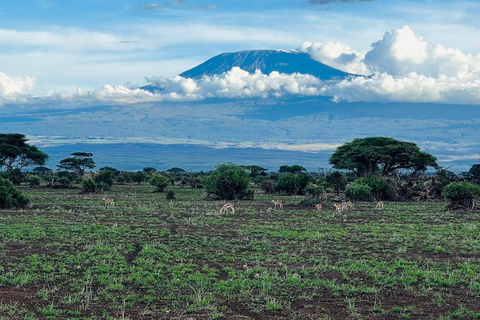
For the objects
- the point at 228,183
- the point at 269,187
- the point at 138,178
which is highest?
the point at 228,183

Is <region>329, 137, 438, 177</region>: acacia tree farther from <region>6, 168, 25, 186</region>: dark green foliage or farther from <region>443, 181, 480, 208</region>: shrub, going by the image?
<region>6, 168, 25, 186</region>: dark green foliage

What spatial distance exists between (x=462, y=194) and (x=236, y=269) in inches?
805

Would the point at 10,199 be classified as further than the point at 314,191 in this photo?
No

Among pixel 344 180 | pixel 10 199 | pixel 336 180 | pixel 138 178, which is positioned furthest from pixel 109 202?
pixel 138 178

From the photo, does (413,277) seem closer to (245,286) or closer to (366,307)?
(366,307)

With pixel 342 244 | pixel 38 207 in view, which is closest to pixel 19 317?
pixel 342 244

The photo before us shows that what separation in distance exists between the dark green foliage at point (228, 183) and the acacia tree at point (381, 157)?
11975 millimetres

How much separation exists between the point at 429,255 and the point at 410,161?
Answer: 1243 inches

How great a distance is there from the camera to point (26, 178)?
61531 mm

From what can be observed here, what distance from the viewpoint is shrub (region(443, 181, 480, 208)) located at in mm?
31094

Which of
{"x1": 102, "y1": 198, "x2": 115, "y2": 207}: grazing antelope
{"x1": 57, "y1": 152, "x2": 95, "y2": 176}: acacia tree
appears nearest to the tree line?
{"x1": 102, "y1": 198, "x2": 115, "y2": 207}: grazing antelope

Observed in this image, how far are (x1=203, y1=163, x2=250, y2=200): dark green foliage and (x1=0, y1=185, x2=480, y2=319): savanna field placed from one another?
50.6 feet

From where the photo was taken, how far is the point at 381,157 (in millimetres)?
47094

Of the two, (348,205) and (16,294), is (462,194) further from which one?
(16,294)
